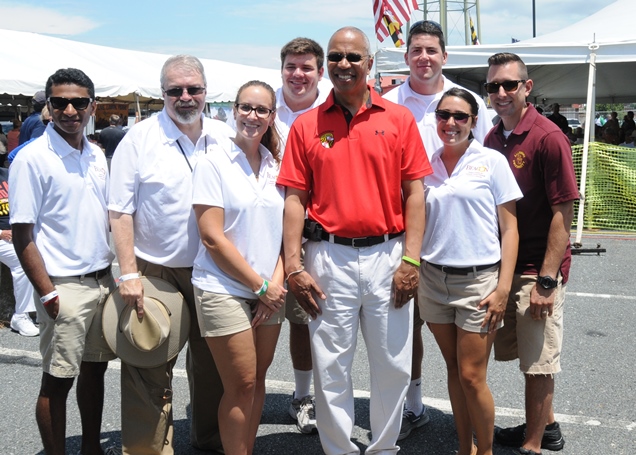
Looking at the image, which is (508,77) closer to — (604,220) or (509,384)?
(509,384)

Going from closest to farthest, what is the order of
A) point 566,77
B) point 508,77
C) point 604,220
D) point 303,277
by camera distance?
1. point 303,277
2. point 508,77
3. point 604,220
4. point 566,77

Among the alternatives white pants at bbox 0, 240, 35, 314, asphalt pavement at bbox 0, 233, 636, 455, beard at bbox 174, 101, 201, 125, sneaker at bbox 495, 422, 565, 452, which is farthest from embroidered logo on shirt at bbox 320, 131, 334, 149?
white pants at bbox 0, 240, 35, 314

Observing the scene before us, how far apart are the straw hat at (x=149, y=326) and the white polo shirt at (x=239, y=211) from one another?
237 millimetres

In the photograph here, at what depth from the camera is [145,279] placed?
331cm

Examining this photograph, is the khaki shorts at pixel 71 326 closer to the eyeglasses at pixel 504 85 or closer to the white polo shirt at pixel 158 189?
the white polo shirt at pixel 158 189

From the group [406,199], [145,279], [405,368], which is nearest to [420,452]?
[405,368]

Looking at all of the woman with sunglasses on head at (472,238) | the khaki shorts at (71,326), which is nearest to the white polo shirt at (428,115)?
the woman with sunglasses on head at (472,238)

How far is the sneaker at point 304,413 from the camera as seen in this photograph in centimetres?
400

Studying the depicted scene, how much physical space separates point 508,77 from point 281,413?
244 centimetres

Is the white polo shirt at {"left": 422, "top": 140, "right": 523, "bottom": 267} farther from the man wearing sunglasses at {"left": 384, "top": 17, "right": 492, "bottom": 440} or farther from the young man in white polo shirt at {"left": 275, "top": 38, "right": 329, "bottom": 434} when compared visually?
the young man in white polo shirt at {"left": 275, "top": 38, "right": 329, "bottom": 434}

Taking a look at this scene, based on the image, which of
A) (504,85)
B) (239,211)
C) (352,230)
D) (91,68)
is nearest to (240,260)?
(239,211)

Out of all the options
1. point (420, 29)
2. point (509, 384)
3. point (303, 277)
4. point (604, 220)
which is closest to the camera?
point (303, 277)

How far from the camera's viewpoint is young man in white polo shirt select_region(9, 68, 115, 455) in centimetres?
312

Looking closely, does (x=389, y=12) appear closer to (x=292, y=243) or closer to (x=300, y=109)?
(x=300, y=109)
